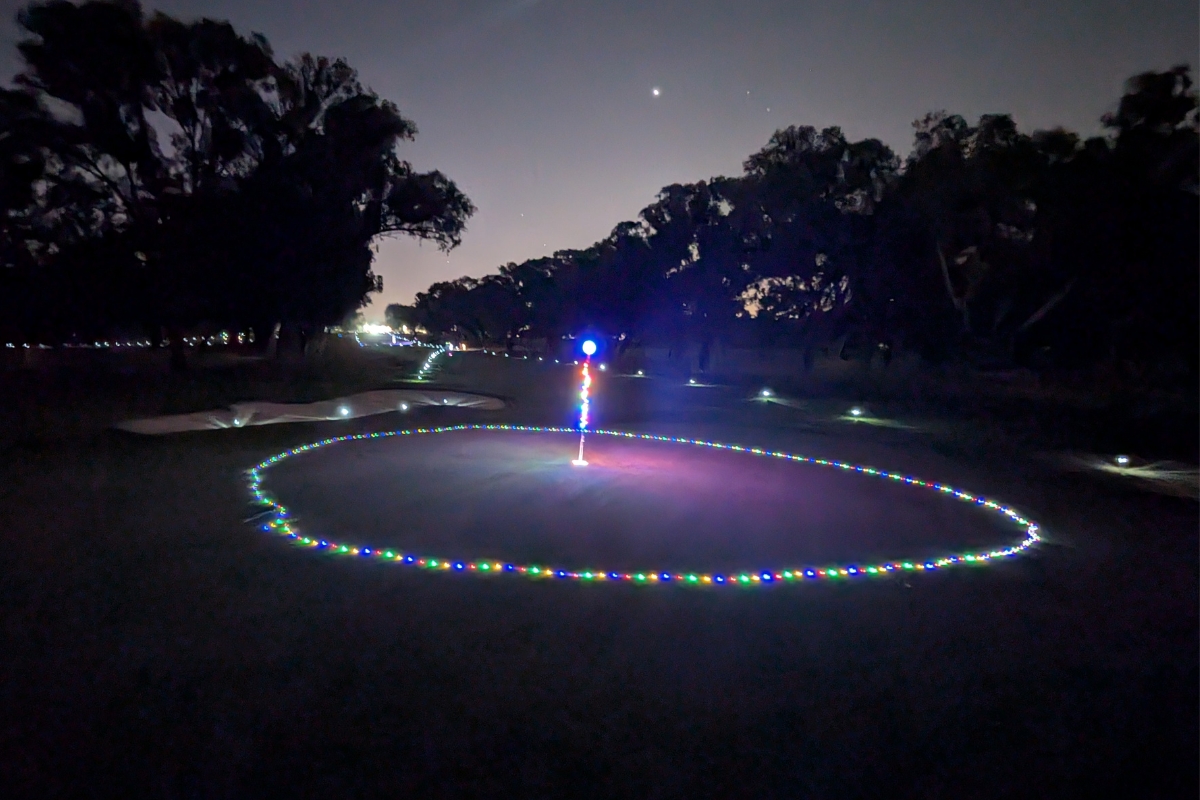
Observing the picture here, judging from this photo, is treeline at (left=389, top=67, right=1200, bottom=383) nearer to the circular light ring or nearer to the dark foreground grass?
the circular light ring

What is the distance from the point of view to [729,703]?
178 inches

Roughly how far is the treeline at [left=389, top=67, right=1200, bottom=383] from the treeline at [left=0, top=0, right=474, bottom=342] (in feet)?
Answer: 60.5

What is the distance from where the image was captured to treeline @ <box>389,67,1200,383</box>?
979 inches

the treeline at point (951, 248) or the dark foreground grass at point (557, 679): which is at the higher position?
the treeline at point (951, 248)

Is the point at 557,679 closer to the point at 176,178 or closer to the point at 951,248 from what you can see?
the point at 176,178

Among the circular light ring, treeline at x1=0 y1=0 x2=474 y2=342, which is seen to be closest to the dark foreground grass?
the circular light ring

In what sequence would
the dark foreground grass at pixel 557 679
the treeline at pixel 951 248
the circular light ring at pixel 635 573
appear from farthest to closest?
the treeline at pixel 951 248
the circular light ring at pixel 635 573
the dark foreground grass at pixel 557 679

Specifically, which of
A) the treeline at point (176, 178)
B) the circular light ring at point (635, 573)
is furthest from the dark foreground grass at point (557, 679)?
the treeline at point (176, 178)

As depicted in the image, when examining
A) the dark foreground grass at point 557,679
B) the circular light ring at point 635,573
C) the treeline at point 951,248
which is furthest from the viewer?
the treeline at point 951,248

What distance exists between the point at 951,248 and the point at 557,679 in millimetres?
30982

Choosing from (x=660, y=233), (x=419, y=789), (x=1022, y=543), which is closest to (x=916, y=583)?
(x=1022, y=543)

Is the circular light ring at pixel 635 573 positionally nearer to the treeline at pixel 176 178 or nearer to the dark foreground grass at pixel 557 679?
the dark foreground grass at pixel 557 679

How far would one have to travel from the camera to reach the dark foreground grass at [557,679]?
12.4 feet

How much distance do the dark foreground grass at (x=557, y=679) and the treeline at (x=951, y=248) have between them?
68.2 feet
